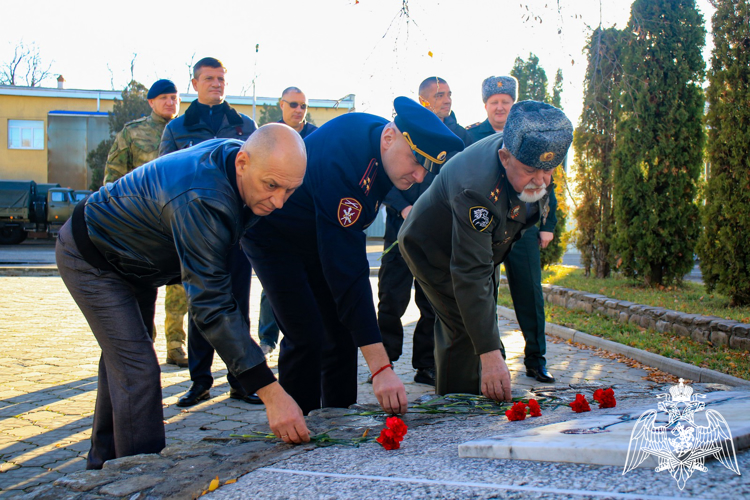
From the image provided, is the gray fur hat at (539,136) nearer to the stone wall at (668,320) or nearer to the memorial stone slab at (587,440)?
the memorial stone slab at (587,440)

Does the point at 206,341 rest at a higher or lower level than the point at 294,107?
lower

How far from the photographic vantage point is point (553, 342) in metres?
6.97

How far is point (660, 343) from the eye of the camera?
19.7 ft

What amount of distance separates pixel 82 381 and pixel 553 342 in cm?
469

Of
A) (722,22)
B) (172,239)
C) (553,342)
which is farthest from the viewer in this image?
(722,22)

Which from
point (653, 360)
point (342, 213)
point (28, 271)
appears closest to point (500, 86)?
point (653, 360)

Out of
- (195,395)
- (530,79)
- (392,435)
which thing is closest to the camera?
(392,435)

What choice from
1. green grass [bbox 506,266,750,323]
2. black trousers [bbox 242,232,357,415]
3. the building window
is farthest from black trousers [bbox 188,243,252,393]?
the building window

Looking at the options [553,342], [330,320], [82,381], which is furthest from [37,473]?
[553,342]

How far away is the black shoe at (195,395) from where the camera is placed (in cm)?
409

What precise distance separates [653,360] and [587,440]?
4041 millimetres

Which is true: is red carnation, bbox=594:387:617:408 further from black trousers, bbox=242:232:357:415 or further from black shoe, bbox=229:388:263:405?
black shoe, bbox=229:388:263:405

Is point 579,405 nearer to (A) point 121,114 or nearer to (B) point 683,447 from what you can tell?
(B) point 683,447

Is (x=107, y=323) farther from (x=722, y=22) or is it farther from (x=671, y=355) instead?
(x=722, y=22)
